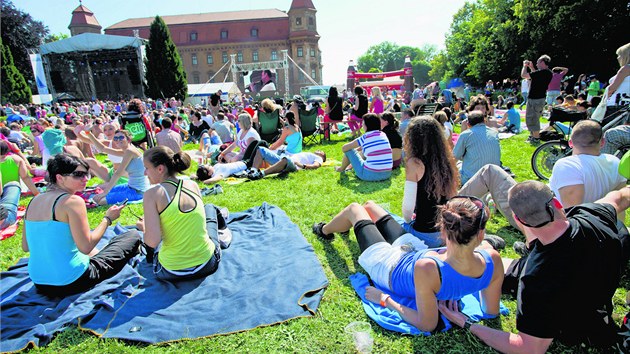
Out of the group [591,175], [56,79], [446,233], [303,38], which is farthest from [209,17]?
[446,233]

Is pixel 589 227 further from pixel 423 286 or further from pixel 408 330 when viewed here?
pixel 408 330

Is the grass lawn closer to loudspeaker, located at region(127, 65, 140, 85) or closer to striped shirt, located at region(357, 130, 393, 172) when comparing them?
striped shirt, located at region(357, 130, 393, 172)

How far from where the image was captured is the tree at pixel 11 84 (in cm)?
2731

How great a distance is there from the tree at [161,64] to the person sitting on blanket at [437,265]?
114ft

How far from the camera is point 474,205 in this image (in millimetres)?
2186

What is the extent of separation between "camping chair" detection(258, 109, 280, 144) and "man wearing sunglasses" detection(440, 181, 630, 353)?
7.80 m

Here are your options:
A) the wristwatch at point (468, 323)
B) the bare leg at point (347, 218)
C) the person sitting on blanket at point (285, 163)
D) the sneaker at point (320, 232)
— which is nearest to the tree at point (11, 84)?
the person sitting on blanket at point (285, 163)

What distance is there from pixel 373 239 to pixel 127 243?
99.1 inches

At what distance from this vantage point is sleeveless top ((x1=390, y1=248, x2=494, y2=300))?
2322mm

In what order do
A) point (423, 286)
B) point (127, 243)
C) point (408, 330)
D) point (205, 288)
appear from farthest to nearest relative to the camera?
point (127, 243), point (205, 288), point (408, 330), point (423, 286)

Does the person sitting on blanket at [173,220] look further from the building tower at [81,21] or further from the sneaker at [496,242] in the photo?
the building tower at [81,21]

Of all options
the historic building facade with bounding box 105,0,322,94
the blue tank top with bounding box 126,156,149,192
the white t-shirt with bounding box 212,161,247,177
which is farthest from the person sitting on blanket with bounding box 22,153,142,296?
the historic building facade with bounding box 105,0,322,94

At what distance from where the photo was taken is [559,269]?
1.95 meters

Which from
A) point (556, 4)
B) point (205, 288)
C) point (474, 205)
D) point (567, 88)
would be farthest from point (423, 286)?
point (556, 4)
